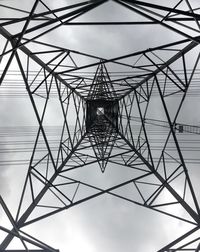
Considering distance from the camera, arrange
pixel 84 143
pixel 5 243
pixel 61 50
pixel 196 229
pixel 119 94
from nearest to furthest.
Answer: pixel 5 243 < pixel 196 229 < pixel 61 50 < pixel 84 143 < pixel 119 94

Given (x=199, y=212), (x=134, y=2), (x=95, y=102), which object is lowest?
(x=199, y=212)

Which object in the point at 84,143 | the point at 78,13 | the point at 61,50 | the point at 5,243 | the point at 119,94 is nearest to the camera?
the point at 78,13

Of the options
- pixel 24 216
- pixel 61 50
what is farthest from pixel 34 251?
pixel 61 50

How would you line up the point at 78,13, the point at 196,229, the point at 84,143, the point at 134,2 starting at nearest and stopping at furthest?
the point at 134,2, the point at 78,13, the point at 196,229, the point at 84,143

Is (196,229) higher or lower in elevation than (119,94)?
lower

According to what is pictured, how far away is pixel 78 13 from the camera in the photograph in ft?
17.5

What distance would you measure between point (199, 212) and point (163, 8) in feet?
15.9

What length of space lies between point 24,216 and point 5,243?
889 mm

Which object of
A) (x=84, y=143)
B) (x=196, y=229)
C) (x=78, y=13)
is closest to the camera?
(x=78, y=13)

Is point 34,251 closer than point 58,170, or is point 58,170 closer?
point 34,251

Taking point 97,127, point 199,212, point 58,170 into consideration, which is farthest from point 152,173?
point 97,127

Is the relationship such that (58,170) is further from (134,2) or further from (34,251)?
(134,2)

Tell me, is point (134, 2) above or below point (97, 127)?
above

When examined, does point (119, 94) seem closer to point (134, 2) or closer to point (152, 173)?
point (152, 173)
